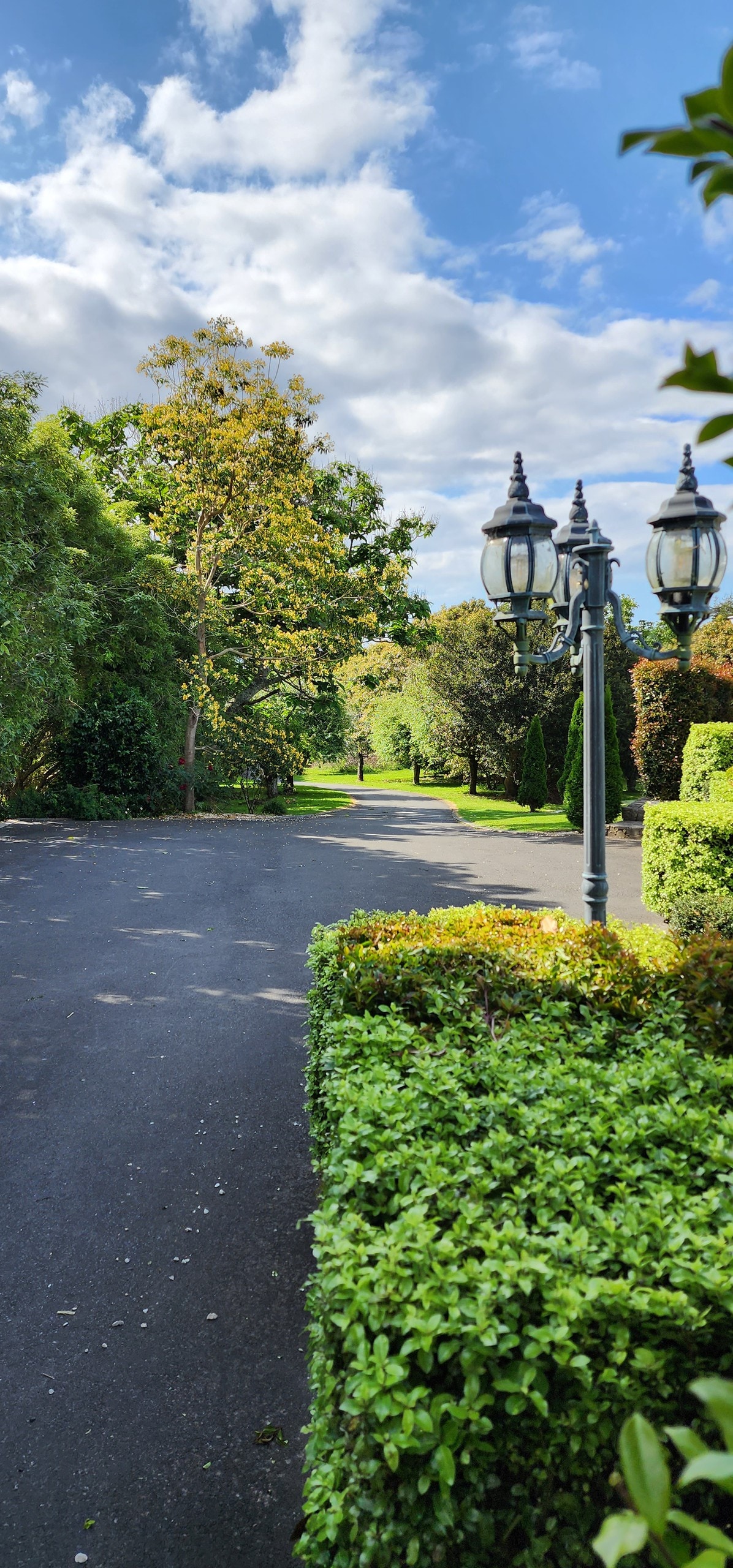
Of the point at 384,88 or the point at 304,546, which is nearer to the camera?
the point at 384,88

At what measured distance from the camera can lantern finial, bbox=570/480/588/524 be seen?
5.68 meters

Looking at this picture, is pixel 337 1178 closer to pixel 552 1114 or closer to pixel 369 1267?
pixel 369 1267

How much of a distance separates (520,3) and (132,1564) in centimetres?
530

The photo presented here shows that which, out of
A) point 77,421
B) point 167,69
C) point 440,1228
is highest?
point 77,421

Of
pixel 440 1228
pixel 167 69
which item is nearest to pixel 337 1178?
pixel 440 1228

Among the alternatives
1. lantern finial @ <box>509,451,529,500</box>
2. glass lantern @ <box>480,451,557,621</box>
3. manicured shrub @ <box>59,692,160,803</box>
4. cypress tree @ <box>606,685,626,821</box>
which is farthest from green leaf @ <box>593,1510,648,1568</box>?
manicured shrub @ <box>59,692,160,803</box>

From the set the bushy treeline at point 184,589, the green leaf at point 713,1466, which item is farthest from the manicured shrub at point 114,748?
the green leaf at point 713,1466

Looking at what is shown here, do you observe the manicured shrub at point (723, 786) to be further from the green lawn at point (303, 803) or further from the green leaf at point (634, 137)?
the green lawn at point (303, 803)

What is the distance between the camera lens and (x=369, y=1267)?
1.74 m

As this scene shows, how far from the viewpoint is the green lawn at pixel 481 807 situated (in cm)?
1784

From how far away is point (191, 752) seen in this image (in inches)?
723

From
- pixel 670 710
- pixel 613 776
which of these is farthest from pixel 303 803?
pixel 670 710

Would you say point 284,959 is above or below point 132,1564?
above

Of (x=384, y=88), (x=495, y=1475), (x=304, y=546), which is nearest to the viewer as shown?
(x=495, y=1475)
